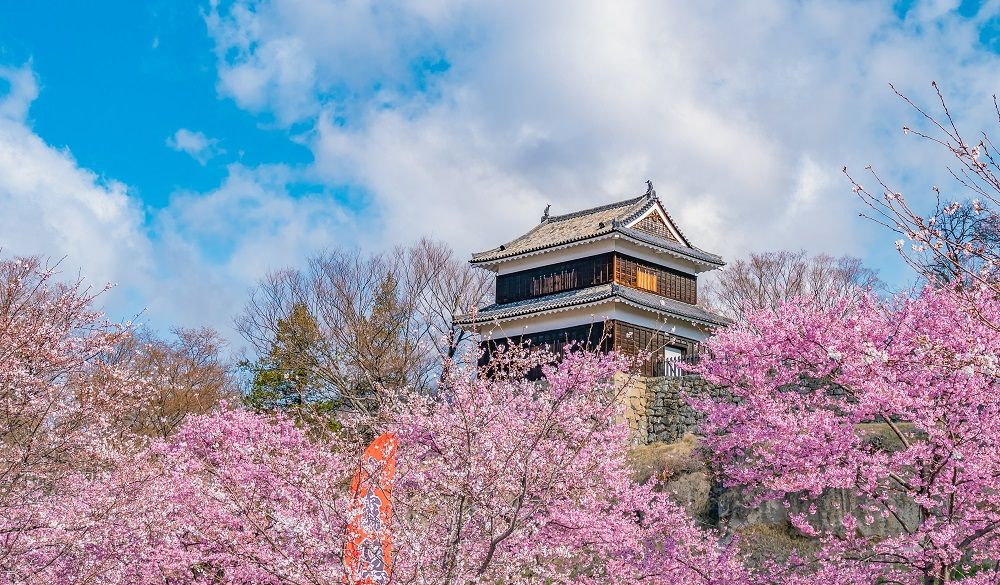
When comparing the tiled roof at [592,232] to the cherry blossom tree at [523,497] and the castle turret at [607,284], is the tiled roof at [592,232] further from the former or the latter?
the cherry blossom tree at [523,497]

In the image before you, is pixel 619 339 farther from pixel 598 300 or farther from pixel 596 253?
pixel 596 253

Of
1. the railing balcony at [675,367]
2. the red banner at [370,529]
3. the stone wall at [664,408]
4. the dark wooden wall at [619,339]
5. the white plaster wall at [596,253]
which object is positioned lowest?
the red banner at [370,529]

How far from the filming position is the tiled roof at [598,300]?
27547 mm

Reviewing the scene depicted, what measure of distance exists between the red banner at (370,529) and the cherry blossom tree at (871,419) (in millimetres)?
4742

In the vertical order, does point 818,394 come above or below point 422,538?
above

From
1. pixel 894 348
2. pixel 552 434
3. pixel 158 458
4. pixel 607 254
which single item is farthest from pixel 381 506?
pixel 607 254

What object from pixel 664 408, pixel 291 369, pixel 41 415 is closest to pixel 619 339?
pixel 664 408

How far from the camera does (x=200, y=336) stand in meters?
41.4

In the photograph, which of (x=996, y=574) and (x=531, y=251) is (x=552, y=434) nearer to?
(x=996, y=574)

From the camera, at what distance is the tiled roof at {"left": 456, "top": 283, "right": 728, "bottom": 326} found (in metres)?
27.5

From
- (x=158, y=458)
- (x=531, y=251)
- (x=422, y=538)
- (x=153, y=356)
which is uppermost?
(x=531, y=251)

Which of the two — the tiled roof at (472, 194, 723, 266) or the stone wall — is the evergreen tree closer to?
the tiled roof at (472, 194, 723, 266)

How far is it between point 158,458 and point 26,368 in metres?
8.33

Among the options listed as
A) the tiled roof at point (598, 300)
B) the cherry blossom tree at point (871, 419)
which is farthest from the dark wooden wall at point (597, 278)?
the cherry blossom tree at point (871, 419)
